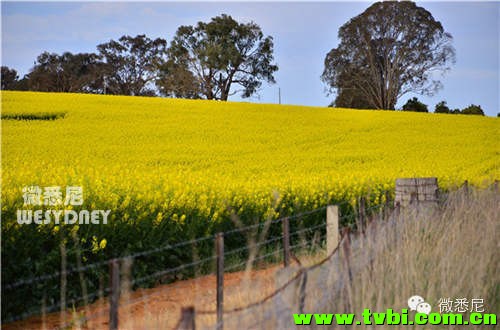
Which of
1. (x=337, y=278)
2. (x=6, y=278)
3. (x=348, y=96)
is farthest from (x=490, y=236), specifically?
(x=348, y=96)

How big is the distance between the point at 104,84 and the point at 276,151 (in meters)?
36.0

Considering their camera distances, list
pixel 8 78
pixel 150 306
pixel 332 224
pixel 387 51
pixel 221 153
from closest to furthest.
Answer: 1. pixel 332 224
2. pixel 150 306
3. pixel 221 153
4. pixel 387 51
5. pixel 8 78

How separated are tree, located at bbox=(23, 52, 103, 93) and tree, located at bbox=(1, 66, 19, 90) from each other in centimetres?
470

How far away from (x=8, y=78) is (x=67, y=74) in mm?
8447

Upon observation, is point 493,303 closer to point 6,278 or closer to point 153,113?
point 6,278

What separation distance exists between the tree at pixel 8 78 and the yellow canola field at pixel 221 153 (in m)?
31.5

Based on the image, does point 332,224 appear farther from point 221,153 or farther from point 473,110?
point 473,110

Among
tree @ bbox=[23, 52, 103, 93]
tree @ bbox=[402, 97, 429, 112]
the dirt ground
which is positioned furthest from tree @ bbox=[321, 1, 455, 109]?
the dirt ground

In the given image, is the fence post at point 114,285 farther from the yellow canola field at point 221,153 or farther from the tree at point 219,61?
the tree at point 219,61

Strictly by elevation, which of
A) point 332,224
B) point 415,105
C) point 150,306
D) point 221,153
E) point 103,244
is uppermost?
point 415,105

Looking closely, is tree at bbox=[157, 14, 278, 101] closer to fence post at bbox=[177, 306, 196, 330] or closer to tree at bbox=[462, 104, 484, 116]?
tree at bbox=[462, 104, 484, 116]

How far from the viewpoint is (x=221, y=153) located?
17.6 meters

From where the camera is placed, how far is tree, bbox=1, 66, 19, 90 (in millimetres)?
57344

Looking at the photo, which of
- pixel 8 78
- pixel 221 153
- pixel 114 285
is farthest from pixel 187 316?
pixel 8 78
